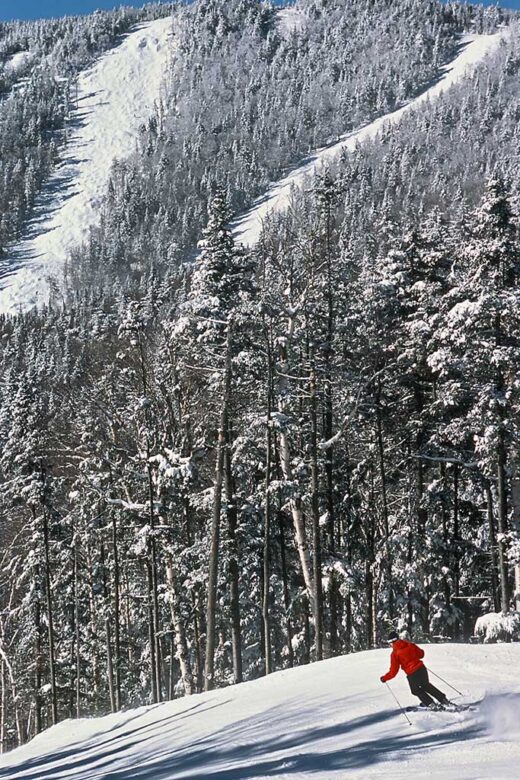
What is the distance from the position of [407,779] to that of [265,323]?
578 inches

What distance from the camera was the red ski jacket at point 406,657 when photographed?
35.4 feet

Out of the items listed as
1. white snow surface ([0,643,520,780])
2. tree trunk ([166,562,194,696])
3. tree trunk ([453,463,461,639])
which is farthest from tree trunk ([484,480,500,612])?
tree trunk ([166,562,194,696])

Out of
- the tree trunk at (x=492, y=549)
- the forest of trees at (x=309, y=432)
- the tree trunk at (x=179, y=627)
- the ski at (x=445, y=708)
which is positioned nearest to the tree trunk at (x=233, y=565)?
the forest of trees at (x=309, y=432)

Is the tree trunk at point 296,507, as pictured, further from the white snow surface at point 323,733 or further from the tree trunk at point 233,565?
the white snow surface at point 323,733

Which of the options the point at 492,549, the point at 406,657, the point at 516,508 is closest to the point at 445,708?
the point at 406,657

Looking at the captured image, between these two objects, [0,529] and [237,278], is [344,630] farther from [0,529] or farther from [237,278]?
[237,278]

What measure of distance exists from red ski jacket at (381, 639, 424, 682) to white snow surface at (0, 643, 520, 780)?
2.08ft

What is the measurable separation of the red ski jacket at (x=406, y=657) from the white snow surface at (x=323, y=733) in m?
0.63

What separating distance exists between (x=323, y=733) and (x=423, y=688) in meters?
1.62

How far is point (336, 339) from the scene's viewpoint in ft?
85.1

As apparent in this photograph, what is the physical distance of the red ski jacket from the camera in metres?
10.8

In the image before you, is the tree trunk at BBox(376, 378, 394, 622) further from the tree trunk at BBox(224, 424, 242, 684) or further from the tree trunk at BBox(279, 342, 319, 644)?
the tree trunk at BBox(224, 424, 242, 684)

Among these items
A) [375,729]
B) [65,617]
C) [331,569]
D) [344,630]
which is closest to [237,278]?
[331,569]

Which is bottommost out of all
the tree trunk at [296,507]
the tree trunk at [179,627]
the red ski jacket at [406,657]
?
the tree trunk at [179,627]
